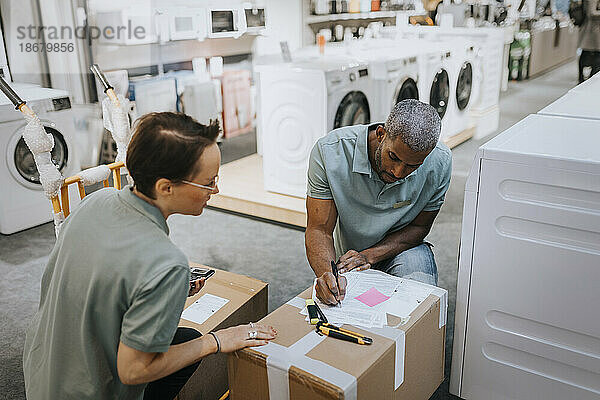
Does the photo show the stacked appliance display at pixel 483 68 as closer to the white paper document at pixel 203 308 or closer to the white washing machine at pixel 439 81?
the white washing machine at pixel 439 81

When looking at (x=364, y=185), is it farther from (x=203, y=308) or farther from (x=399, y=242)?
(x=203, y=308)

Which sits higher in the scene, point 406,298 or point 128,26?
point 128,26

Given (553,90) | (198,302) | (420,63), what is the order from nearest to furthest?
(198,302), (420,63), (553,90)

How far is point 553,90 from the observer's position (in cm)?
783

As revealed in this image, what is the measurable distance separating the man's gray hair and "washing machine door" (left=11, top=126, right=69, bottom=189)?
2.50 meters

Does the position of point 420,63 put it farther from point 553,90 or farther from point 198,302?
point 553,90

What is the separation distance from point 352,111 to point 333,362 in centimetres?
265

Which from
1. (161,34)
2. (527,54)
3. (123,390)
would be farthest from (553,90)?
(123,390)

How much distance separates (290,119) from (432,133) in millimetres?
2063

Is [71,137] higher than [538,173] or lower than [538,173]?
lower

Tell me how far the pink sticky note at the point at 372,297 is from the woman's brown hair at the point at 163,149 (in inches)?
27.2

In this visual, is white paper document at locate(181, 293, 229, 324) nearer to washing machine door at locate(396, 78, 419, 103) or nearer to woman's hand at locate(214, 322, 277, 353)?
woman's hand at locate(214, 322, 277, 353)

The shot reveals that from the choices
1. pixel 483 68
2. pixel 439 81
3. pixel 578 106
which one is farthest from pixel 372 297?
pixel 483 68

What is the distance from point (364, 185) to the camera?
6.38ft
